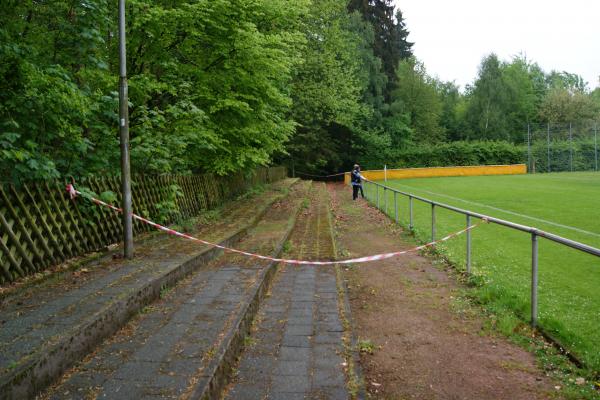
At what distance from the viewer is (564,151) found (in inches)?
1786

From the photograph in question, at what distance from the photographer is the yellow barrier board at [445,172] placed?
40.8 m

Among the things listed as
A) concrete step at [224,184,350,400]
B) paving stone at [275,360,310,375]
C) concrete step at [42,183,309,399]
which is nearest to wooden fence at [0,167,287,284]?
concrete step at [42,183,309,399]

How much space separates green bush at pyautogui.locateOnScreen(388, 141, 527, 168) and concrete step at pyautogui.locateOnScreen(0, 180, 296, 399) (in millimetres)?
41449

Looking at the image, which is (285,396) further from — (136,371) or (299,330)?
(299,330)

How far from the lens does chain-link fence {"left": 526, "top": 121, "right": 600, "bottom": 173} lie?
45062 mm

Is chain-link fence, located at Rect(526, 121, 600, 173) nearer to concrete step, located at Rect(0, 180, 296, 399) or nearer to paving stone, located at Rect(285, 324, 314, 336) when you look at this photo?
concrete step, located at Rect(0, 180, 296, 399)

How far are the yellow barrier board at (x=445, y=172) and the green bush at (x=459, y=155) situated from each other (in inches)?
124

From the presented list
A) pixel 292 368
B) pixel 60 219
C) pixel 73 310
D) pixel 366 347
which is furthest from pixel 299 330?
pixel 60 219

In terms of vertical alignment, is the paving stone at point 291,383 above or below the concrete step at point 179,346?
below

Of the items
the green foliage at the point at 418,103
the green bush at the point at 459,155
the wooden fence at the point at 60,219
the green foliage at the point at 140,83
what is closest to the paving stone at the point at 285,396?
the wooden fence at the point at 60,219

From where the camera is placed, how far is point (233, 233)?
935 cm

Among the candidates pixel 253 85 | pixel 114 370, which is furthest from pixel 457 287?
pixel 253 85

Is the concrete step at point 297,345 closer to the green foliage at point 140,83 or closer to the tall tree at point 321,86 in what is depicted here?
the green foliage at point 140,83

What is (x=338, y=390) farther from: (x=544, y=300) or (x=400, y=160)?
(x=400, y=160)
